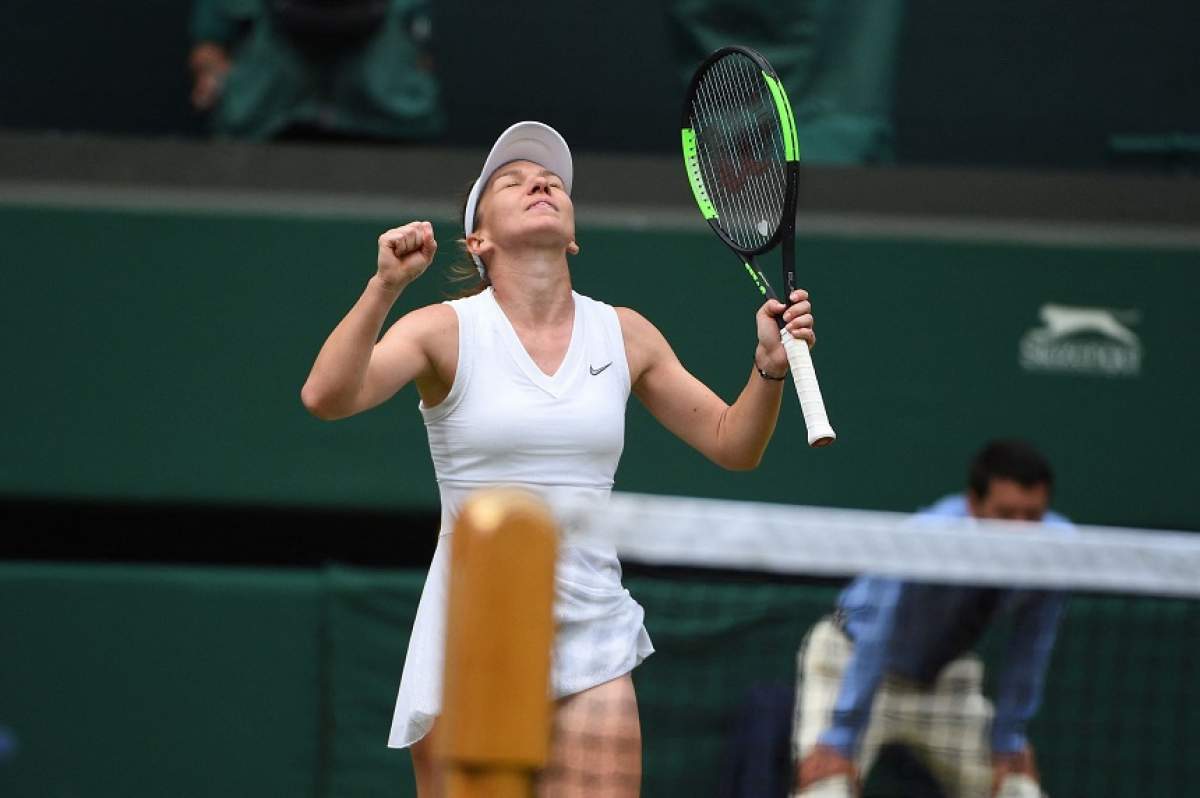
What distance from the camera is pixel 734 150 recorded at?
159 inches

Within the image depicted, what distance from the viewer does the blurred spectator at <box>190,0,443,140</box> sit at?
6250mm

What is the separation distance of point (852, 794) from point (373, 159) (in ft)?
10.9

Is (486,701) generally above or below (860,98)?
below

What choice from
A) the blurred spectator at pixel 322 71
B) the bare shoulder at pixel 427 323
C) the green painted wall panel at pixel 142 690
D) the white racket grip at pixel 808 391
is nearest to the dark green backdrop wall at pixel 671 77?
the blurred spectator at pixel 322 71

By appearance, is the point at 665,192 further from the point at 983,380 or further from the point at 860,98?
the point at 983,380

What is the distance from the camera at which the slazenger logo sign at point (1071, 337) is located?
6250mm

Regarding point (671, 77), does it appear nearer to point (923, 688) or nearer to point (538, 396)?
point (923, 688)

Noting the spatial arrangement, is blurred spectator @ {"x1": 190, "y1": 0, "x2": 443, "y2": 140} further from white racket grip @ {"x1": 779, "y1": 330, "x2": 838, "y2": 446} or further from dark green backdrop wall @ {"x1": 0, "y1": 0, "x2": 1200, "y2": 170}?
white racket grip @ {"x1": 779, "y1": 330, "x2": 838, "y2": 446}

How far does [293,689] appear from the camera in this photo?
6000 millimetres

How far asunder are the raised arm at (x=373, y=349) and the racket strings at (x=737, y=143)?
844mm

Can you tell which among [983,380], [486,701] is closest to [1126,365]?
[983,380]

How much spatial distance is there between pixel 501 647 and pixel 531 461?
1222 millimetres

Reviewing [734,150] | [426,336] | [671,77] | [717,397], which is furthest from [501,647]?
[671,77]

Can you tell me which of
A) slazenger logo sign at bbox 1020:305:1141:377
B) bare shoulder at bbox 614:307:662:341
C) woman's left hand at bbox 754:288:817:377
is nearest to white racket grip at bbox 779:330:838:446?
woman's left hand at bbox 754:288:817:377
